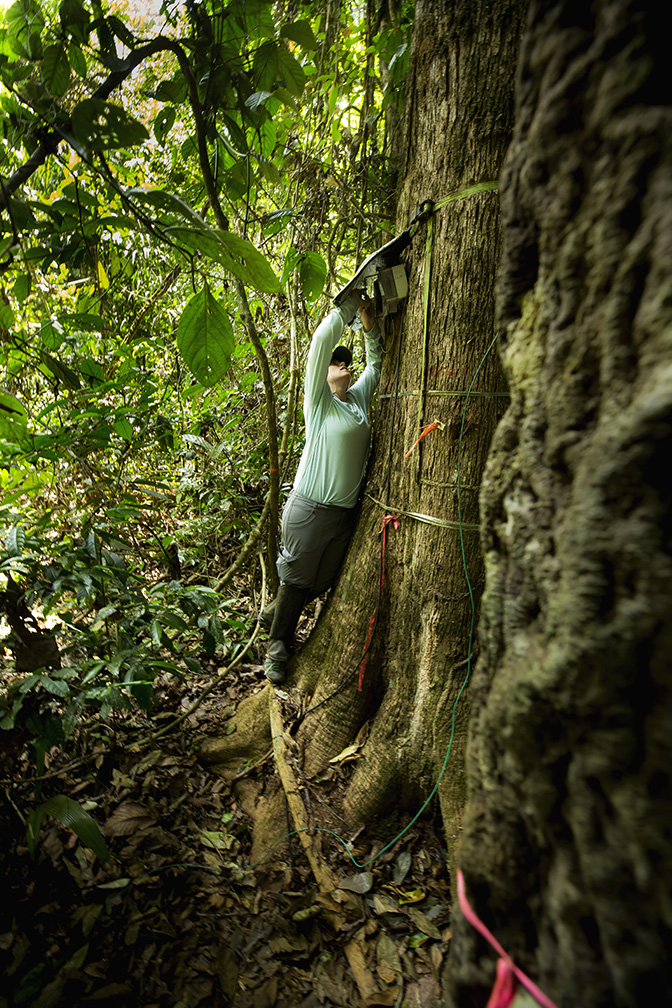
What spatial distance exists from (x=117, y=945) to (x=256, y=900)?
51cm

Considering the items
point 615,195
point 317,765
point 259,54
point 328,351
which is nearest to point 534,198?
point 615,195

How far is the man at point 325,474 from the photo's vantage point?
2.43m

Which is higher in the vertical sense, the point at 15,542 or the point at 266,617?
the point at 15,542

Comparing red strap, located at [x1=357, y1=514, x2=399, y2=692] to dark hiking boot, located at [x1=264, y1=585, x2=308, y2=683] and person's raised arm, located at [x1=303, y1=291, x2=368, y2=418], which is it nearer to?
dark hiking boot, located at [x1=264, y1=585, x2=308, y2=683]

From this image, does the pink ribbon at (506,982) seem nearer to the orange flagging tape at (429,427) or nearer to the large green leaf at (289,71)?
the orange flagging tape at (429,427)

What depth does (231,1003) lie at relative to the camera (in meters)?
1.57

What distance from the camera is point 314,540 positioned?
8.20 feet

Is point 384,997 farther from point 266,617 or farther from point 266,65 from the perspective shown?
point 266,65

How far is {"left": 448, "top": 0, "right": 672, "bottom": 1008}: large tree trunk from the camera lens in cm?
57

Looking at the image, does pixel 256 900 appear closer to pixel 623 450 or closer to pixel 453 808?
pixel 453 808

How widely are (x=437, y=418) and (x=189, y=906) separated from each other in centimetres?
210

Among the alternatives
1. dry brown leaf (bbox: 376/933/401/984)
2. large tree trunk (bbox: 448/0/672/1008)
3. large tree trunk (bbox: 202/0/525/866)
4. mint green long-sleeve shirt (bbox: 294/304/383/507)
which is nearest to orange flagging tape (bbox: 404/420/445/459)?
large tree trunk (bbox: 202/0/525/866)

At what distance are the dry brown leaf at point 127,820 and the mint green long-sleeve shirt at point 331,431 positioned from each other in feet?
5.21

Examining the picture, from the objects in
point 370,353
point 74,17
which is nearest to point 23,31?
point 74,17
